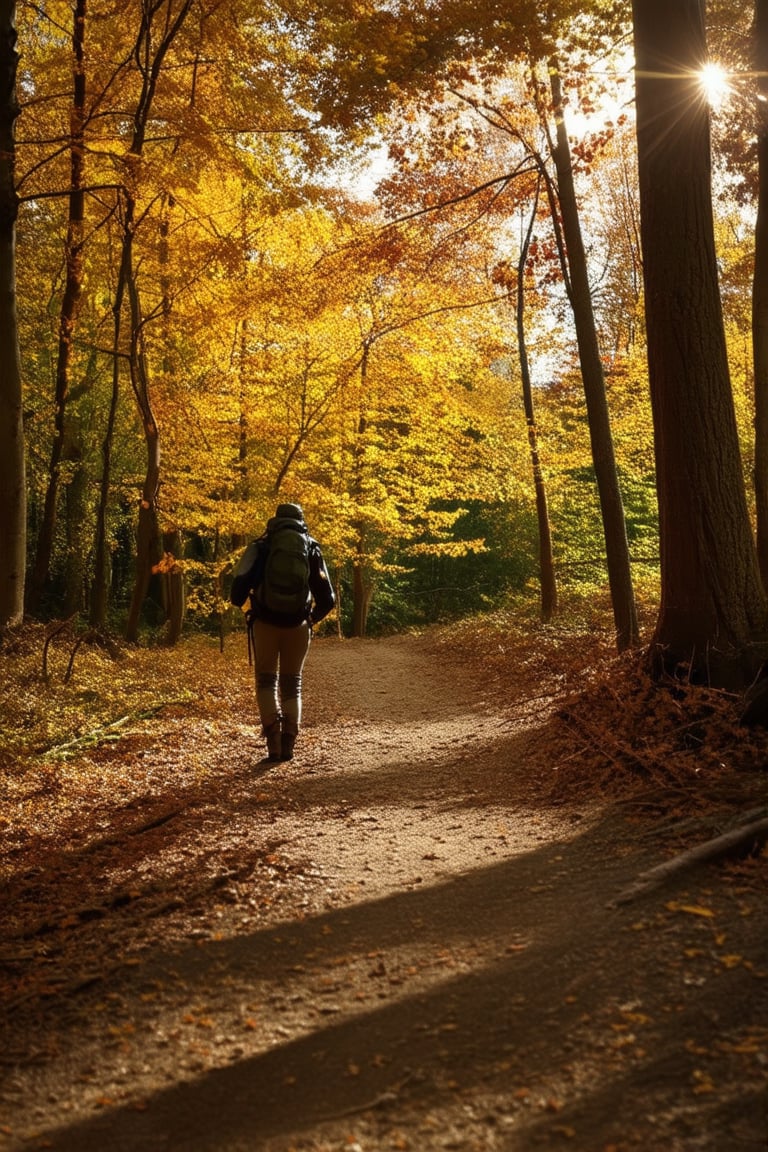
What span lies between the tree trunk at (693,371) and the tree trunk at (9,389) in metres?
7.95

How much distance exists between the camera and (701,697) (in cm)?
550

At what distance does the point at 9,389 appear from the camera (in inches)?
416

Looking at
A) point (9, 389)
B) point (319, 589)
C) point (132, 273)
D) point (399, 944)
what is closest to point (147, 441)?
point (132, 273)

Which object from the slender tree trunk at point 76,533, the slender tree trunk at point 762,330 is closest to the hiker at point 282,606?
the slender tree trunk at point 762,330

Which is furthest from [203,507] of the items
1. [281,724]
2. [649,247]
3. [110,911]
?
[110,911]

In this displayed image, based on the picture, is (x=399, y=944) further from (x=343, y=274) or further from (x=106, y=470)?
(x=106, y=470)

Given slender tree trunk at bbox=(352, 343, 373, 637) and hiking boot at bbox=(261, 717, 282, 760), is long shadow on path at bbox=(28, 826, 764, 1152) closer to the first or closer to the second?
hiking boot at bbox=(261, 717, 282, 760)

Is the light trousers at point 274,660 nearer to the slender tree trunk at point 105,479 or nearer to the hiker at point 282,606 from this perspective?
the hiker at point 282,606

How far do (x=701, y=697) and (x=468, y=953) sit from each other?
2.86 metres

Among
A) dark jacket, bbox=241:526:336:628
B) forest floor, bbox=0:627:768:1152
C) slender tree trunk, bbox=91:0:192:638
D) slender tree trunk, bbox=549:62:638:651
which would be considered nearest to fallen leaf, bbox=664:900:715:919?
forest floor, bbox=0:627:768:1152

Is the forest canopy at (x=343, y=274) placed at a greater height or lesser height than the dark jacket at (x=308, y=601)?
greater

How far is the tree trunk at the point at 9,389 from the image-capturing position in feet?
34.0

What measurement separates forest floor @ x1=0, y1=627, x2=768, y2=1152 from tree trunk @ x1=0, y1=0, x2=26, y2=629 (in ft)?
Answer: 13.3

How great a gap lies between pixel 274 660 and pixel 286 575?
0.75 meters
